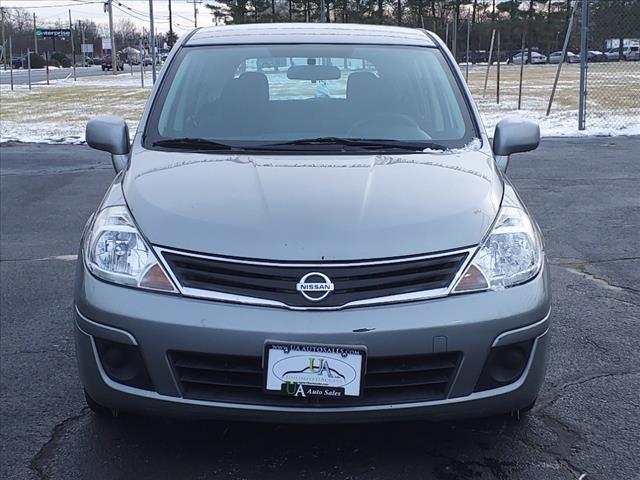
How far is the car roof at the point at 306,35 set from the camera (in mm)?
4160

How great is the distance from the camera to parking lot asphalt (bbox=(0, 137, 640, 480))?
283 centimetres

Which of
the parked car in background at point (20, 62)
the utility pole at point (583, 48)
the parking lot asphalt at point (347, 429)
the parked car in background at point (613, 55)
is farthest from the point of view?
the parked car in background at point (20, 62)

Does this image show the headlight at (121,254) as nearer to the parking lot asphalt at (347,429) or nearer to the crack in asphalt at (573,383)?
the parking lot asphalt at (347,429)

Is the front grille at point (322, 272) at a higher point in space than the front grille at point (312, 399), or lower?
higher

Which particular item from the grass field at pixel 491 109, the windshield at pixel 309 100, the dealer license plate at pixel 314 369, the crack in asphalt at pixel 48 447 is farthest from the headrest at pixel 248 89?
the grass field at pixel 491 109

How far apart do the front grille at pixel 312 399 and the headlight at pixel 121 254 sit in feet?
0.91

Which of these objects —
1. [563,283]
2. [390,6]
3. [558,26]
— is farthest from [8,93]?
[558,26]

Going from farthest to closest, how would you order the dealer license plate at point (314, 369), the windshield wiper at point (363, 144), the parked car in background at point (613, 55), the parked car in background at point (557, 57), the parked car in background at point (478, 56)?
the parked car in background at point (478, 56) → the parked car in background at point (557, 57) → the parked car in background at point (613, 55) → the windshield wiper at point (363, 144) → the dealer license plate at point (314, 369)

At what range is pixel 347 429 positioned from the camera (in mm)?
3082

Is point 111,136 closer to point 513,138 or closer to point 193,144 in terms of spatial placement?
point 193,144

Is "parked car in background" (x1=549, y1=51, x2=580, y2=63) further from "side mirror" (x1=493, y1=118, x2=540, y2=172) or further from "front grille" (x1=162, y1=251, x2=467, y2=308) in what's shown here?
"front grille" (x1=162, y1=251, x2=467, y2=308)

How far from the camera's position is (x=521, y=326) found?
2607 mm

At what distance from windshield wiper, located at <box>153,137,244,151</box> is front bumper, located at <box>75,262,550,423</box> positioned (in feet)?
3.26

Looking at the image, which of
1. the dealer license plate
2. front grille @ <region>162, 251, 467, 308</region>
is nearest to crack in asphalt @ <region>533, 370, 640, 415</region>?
front grille @ <region>162, 251, 467, 308</region>
